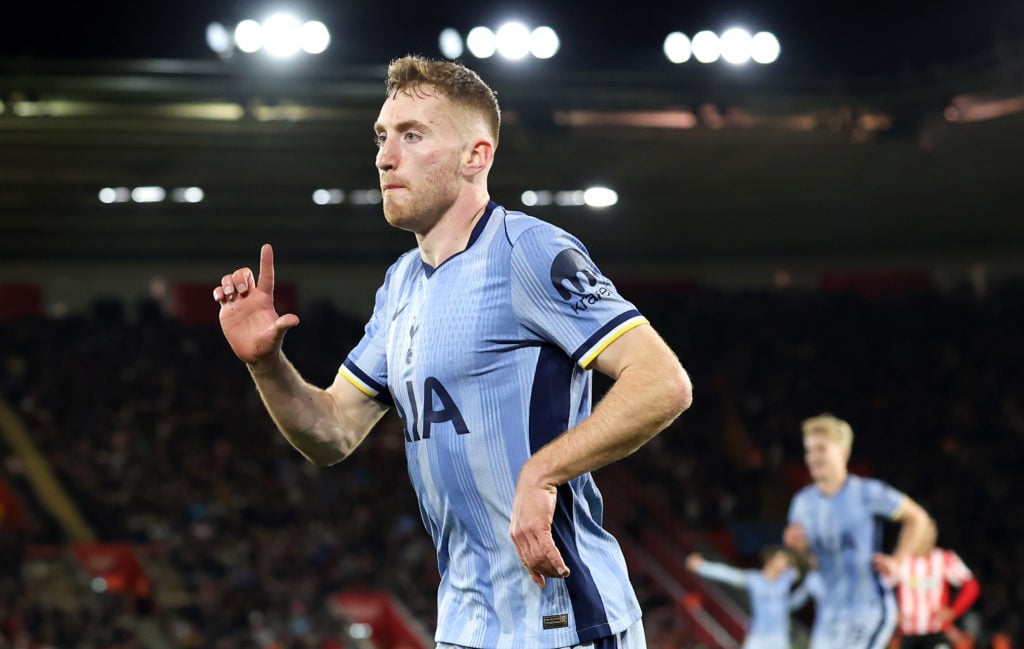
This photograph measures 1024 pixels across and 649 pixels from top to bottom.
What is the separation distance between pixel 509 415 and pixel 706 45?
15.5m

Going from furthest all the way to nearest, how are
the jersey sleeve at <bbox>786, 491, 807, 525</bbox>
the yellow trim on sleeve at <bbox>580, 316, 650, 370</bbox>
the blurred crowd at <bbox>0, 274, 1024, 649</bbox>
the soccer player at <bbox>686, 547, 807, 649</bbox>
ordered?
the blurred crowd at <bbox>0, 274, 1024, 649</bbox> → the soccer player at <bbox>686, 547, 807, 649</bbox> → the jersey sleeve at <bbox>786, 491, 807, 525</bbox> → the yellow trim on sleeve at <bbox>580, 316, 650, 370</bbox>

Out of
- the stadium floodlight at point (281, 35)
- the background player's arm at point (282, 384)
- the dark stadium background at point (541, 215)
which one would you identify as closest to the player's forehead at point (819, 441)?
the background player's arm at point (282, 384)

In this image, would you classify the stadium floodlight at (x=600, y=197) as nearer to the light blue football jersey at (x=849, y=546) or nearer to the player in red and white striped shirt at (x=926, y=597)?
the player in red and white striped shirt at (x=926, y=597)

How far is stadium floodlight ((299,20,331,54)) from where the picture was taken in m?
17.1

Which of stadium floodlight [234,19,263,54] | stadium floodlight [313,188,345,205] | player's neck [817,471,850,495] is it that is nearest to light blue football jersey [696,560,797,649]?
player's neck [817,471,850,495]

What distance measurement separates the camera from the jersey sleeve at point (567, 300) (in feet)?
10.4

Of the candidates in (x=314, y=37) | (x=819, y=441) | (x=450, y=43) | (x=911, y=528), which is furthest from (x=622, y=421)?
(x=314, y=37)

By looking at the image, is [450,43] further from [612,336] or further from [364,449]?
[612,336]

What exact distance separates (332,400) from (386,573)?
17371 mm

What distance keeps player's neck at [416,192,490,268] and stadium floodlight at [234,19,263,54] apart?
13978 mm

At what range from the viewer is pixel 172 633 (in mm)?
18328

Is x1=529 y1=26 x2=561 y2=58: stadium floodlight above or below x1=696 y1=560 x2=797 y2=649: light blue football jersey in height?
above

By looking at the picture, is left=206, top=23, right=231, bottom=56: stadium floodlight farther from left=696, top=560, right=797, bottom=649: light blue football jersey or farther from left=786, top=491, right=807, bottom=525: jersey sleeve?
left=786, top=491, right=807, bottom=525: jersey sleeve

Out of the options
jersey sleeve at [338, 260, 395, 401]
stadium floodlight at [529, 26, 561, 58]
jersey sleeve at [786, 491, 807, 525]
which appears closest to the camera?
jersey sleeve at [338, 260, 395, 401]
